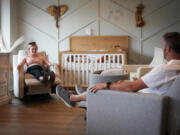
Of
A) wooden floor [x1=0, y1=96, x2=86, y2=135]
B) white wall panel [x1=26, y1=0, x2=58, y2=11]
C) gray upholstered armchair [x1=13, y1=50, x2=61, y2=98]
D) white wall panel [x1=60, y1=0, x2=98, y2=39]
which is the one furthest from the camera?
white wall panel [x1=26, y1=0, x2=58, y2=11]

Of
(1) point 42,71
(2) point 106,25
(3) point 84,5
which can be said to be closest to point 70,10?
(3) point 84,5

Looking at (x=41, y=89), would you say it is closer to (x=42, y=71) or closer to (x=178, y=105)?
(x=42, y=71)

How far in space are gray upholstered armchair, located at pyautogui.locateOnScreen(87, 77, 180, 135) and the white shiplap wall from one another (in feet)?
12.3

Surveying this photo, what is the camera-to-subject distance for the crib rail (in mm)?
4910

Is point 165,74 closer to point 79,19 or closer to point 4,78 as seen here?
point 4,78

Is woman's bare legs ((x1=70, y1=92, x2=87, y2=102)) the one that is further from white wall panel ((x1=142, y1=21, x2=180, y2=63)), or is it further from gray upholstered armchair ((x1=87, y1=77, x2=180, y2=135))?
white wall panel ((x1=142, y1=21, x2=180, y2=63))

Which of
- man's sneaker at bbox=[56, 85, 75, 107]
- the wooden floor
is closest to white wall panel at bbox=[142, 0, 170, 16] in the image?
the wooden floor

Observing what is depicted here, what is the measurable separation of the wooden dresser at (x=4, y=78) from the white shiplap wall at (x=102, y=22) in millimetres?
1936

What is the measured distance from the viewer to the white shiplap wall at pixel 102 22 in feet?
17.6

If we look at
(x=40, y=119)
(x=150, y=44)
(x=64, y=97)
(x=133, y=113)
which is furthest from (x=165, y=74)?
(x=150, y=44)

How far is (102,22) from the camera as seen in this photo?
5.58 m

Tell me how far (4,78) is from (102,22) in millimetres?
2642

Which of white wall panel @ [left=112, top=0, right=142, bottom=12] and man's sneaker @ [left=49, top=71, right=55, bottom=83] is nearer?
man's sneaker @ [left=49, top=71, right=55, bottom=83]

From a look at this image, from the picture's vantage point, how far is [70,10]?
18.7 ft
